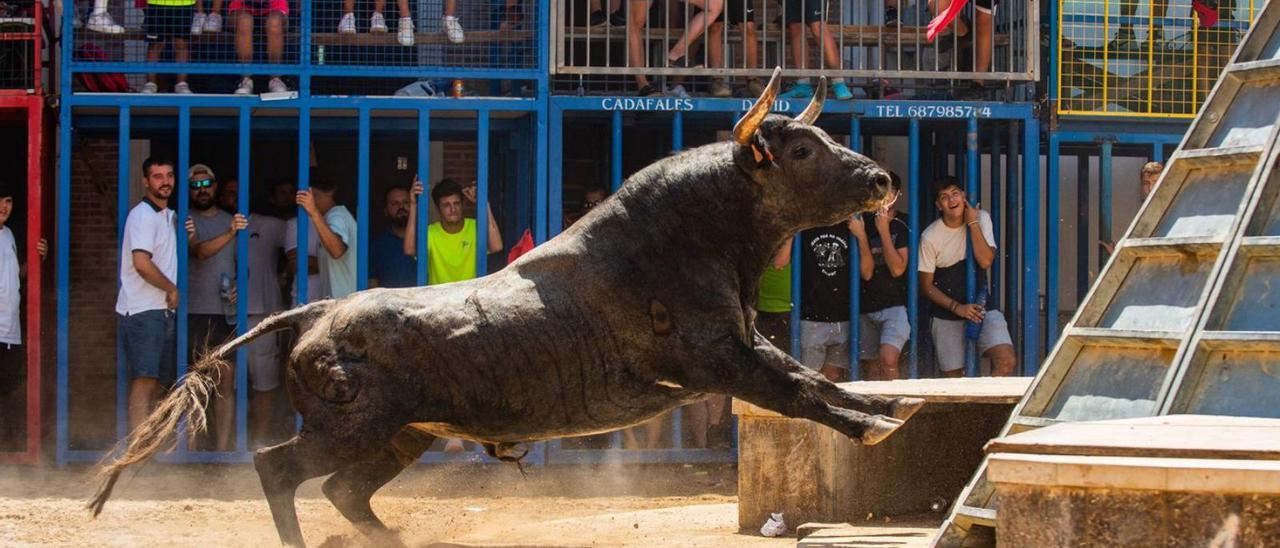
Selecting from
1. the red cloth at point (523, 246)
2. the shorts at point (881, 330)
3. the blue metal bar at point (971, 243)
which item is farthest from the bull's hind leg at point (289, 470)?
the blue metal bar at point (971, 243)

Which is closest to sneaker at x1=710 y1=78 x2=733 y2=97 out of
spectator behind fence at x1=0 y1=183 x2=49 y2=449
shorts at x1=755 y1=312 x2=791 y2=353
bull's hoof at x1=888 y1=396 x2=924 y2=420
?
shorts at x1=755 y1=312 x2=791 y2=353

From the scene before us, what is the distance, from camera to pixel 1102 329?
567 centimetres

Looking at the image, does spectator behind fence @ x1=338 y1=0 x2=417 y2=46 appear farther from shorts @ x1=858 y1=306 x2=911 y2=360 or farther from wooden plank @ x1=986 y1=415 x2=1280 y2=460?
wooden plank @ x1=986 y1=415 x2=1280 y2=460

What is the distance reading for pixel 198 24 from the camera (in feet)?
35.9

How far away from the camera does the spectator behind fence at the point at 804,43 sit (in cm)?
1116

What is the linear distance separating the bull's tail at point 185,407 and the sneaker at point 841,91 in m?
5.03

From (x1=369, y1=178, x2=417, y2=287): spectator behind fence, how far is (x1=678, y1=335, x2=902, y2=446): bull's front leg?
5.59 m

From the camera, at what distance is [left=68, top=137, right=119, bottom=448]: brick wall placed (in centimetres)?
1285

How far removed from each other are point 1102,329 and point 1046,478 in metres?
1.39

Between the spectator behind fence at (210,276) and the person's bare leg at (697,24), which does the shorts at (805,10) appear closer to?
the person's bare leg at (697,24)

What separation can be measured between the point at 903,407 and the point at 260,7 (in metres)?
6.43

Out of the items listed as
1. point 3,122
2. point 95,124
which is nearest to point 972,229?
A: point 95,124

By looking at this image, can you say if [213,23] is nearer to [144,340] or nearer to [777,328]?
[144,340]

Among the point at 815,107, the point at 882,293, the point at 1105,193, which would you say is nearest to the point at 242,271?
the point at 882,293
